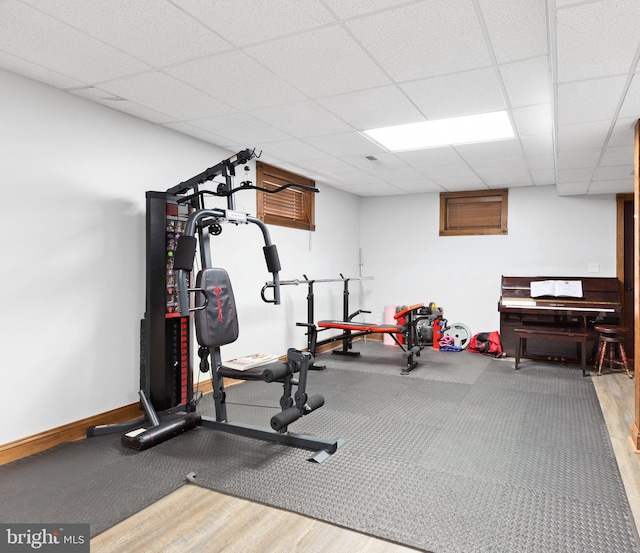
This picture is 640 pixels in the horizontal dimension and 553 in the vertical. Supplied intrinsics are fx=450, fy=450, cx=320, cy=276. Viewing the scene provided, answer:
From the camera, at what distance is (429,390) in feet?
15.1

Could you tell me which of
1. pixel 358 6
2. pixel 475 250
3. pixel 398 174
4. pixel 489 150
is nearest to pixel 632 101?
pixel 489 150

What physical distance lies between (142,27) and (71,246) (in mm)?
1676

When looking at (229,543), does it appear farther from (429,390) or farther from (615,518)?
(429,390)

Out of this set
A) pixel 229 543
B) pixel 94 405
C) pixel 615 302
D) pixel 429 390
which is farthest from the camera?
pixel 615 302

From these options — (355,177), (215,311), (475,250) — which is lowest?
(215,311)

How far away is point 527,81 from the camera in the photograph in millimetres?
2871

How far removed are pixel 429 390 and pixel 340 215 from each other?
345 cm

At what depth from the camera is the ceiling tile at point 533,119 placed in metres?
3.39

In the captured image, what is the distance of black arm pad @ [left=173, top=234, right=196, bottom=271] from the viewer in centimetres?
275

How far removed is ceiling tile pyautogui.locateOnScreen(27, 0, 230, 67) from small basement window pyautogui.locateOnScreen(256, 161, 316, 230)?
2.67 m

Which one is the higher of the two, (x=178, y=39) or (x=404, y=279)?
(x=178, y=39)

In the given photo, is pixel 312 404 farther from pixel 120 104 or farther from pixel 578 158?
pixel 578 158

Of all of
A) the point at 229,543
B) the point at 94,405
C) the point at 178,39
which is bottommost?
the point at 229,543

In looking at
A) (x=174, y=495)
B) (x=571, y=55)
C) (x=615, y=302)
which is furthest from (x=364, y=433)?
(x=615, y=302)
